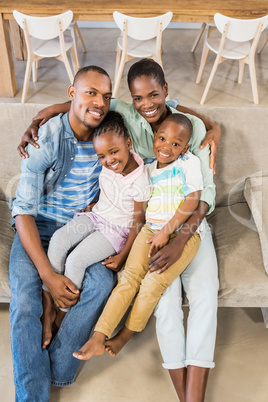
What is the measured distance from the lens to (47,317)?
1729 mm

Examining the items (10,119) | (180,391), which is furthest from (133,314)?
(10,119)

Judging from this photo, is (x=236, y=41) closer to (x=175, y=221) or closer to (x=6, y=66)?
(x=6, y=66)

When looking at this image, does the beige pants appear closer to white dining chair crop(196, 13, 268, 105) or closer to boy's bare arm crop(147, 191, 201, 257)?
boy's bare arm crop(147, 191, 201, 257)

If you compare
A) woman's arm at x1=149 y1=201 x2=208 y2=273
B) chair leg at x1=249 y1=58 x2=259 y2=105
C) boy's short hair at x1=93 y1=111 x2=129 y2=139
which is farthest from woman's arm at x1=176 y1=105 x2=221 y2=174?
chair leg at x1=249 y1=58 x2=259 y2=105

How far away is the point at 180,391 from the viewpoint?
1638mm

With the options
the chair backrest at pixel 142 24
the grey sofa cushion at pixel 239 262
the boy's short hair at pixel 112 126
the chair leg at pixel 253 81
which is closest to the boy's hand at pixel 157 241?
the grey sofa cushion at pixel 239 262

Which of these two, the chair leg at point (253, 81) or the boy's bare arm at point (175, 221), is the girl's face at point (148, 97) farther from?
the chair leg at point (253, 81)

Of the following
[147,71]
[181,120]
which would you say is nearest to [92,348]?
[181,120]

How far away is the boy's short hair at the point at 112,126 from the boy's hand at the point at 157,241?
1.37 feet

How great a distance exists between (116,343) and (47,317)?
293 millimetres

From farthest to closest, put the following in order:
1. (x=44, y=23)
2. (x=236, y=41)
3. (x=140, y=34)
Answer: (x=236, y=41) → (x=140, y=34) → (x=44, y=23)

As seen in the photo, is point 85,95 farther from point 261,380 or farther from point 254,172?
point 261,380

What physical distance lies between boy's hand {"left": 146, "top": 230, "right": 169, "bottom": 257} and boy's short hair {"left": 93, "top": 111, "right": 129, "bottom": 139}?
1.37 ft

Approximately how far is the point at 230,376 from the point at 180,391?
1.09 ft
